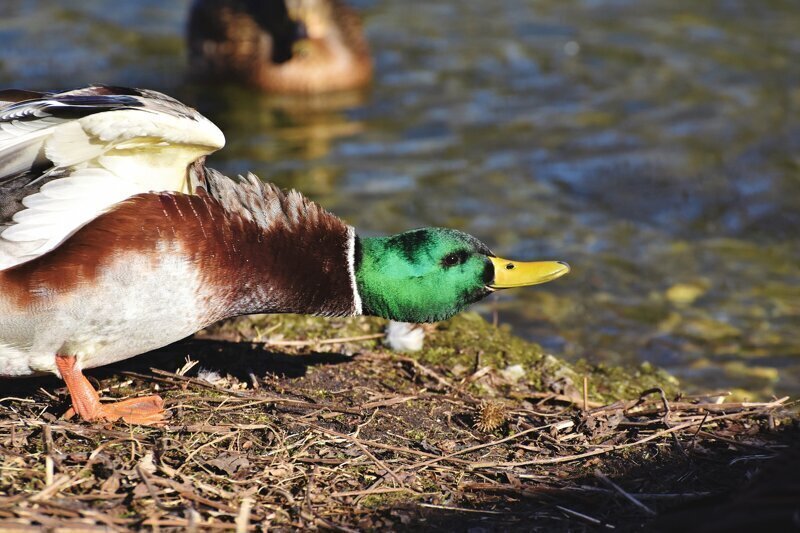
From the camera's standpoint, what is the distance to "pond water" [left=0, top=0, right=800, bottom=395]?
20.8 feet

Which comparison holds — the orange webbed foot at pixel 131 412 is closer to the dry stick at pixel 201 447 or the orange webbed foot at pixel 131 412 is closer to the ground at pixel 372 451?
the ground at pixel 372 451

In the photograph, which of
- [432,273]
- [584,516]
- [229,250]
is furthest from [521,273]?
[229,250]

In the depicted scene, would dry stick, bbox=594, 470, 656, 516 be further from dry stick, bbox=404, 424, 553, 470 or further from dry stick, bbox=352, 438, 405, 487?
dry stick, bbox=352, 438, 405, 487

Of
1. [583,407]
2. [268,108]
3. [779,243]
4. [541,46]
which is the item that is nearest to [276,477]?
[583,407]

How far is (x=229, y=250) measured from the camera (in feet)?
12.5

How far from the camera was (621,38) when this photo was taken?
11.1 metres

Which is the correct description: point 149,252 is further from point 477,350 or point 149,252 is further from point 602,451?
point 477,350

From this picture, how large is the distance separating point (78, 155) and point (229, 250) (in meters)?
0.65

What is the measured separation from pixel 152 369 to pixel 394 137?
17.2 feet

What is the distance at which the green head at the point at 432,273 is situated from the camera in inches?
158

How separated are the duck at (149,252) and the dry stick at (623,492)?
2.77 feet

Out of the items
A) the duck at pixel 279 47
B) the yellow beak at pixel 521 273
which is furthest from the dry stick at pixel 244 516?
the duck at pixel 279 47

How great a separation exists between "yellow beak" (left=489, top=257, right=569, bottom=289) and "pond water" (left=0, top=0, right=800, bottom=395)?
183 centimetres

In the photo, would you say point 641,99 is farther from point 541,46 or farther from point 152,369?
point 152,369
